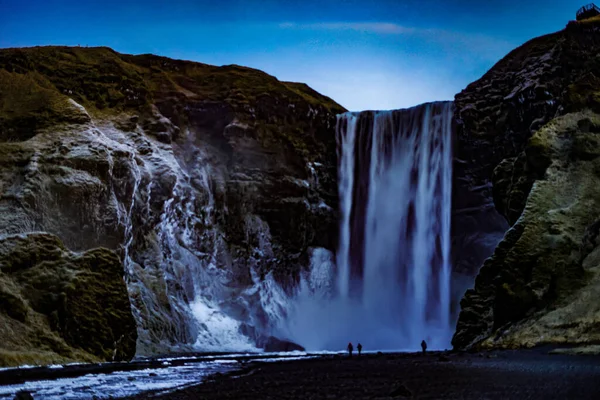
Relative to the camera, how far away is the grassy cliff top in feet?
160

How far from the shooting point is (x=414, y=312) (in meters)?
54.2

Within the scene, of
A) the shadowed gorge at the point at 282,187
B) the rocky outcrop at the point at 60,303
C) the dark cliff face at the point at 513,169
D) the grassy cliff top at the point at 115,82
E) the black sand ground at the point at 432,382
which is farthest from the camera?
the grassy cliff top at the point at 115,82

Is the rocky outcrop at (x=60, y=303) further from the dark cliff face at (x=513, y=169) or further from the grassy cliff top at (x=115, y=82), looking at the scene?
the dark cliff face at (x=513, y=169)

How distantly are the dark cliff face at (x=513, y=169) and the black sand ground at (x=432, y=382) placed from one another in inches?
271

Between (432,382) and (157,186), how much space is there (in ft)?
116

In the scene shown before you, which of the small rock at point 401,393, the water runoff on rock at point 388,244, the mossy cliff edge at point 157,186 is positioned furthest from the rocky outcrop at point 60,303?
the water runoff on rock at point 388,244

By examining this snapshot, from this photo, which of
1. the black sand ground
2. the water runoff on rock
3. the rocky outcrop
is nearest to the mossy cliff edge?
the rocky outcrop

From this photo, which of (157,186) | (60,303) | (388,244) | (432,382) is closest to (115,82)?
(157,186)

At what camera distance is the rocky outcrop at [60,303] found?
30.0m

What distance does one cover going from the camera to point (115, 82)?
55.6 metres

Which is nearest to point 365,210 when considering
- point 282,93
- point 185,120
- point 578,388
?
point 282,93

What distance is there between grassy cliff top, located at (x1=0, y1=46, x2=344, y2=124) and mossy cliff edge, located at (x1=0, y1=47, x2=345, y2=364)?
0.13m

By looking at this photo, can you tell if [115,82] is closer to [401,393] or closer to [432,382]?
[432,382]

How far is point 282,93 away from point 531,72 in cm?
2107
